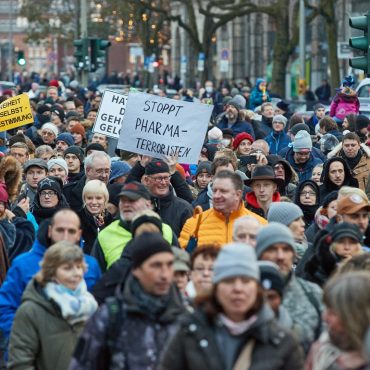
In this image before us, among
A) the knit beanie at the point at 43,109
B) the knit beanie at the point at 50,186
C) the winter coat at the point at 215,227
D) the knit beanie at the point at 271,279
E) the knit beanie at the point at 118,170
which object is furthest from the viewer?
the knit beanie at the point at 43,109

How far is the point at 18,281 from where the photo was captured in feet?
31.9

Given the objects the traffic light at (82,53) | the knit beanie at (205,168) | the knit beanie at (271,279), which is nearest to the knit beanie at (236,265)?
the knit beanie at (271,279)

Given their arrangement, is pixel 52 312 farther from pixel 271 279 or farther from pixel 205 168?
pixel 205 168

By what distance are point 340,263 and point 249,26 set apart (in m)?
75.8

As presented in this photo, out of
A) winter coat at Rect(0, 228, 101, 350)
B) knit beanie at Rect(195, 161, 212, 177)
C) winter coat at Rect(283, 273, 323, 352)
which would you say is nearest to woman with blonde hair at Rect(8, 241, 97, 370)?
winter coat at Rect(0, 228, 101, 350)

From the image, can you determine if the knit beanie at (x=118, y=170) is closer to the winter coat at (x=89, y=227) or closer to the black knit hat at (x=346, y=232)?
the winter coat at (x=89, y=227)

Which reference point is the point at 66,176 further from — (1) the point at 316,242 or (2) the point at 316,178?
(1) the point at 316,242

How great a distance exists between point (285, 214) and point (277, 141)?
11.6 metres

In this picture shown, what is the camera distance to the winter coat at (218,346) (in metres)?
6.93

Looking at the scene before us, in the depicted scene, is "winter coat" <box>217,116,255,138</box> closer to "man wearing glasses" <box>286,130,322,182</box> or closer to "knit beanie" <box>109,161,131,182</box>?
"man wearing glasses" <box>286,130,322,182</box>

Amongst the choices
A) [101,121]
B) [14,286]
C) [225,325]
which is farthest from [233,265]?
[101,121]

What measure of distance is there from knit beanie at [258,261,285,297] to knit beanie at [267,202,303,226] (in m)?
2.62

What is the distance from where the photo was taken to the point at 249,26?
8462cm

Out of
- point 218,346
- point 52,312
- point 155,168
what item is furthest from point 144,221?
point 155,168
